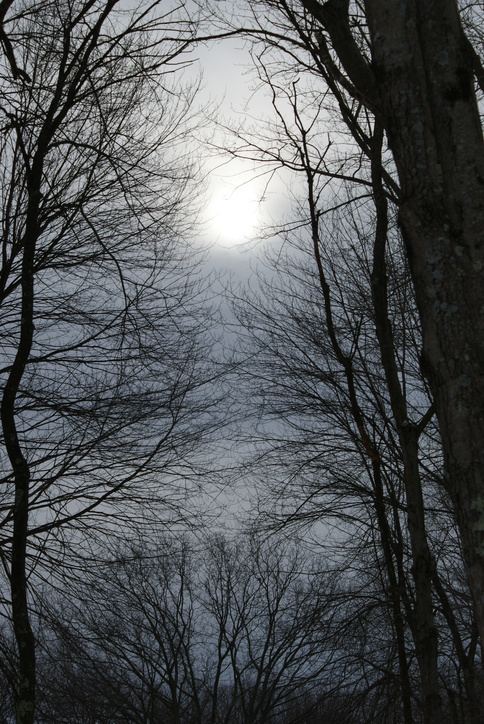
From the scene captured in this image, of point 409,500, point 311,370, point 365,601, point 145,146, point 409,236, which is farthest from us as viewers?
point 311,370

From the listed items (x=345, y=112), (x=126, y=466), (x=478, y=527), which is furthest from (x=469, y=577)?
(x=126, y=466)

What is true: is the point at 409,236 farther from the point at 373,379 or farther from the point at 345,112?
the point at 373,379

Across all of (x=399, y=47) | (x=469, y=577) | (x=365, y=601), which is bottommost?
(x=469, y=577)

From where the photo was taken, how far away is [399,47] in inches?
97.8

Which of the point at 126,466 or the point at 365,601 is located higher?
the point at 126,466

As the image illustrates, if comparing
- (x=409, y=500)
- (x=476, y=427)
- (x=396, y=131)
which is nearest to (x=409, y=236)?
(x=396, y=131)

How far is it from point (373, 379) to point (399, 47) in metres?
7.00

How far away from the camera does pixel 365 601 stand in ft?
26.9

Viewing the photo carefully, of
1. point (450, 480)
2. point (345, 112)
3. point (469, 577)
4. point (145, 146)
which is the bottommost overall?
point (469, 577)

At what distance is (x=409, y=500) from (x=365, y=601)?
295 centimetres

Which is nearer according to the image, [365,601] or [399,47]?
[399,47]

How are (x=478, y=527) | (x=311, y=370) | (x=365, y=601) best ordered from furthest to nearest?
(x=311, y=370), (x=365, y=601), (x=478, y=527)

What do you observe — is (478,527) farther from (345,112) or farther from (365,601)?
(365,601)

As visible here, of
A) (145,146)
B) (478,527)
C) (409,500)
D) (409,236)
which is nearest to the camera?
(478,527)
